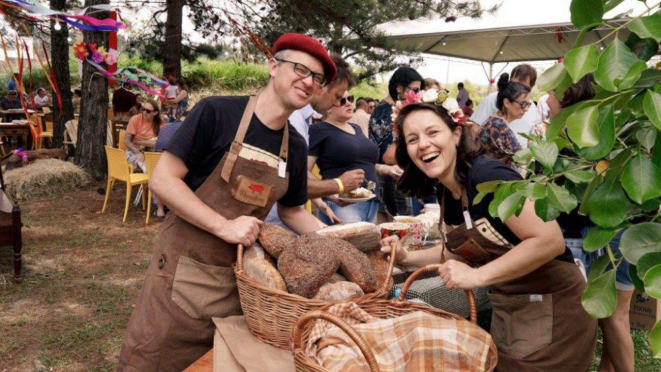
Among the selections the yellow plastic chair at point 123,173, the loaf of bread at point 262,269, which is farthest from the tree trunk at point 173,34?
the loaf of bread at point 262,269

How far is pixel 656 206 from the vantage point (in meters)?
0.67

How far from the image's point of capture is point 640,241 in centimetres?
63

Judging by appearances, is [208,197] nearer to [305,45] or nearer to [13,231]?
[305,45]

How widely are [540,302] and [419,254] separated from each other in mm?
547

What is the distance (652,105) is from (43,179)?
29.9 feet

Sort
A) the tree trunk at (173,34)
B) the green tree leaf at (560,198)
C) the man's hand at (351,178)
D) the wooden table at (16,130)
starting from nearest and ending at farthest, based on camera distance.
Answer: the green tree leaf at (560,198) → the man's hand at (351,178) → the tree trunk at (173,34) → the wooden table at (16,130)

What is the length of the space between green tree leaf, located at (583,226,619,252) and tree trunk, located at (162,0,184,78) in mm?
10231

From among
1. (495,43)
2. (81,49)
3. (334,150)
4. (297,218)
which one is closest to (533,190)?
(297,218)

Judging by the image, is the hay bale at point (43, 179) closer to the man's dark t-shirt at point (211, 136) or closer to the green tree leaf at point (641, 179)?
the man's dark t-shirt at point (211, 136)

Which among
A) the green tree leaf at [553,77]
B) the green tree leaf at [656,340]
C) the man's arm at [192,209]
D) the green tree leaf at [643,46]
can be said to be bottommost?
the man's arm at [192,209]

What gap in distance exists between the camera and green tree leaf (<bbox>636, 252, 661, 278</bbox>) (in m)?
0.60

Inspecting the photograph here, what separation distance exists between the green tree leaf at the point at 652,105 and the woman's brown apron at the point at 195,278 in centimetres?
137

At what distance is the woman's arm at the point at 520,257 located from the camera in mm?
1528

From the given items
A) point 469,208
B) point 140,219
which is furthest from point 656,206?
point 140,219
